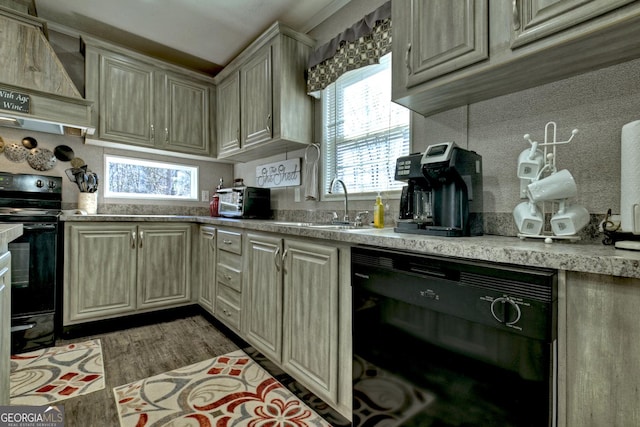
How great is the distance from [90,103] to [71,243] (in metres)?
1.18

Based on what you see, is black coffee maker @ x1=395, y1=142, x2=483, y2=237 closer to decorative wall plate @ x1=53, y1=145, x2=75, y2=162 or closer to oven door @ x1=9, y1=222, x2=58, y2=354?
oven door @ x1=9, y1=222, x2=58, y2=354

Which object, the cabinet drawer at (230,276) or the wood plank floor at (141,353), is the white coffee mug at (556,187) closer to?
the cabinet drawer at (230,276)

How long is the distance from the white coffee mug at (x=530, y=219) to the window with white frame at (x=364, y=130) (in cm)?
83

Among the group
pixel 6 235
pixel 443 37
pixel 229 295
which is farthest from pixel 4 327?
pixel 443 37

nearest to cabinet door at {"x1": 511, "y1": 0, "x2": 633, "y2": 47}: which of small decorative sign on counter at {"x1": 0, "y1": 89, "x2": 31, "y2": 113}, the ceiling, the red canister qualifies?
the ceiling

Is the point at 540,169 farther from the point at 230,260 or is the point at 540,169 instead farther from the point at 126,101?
the point at 126,101

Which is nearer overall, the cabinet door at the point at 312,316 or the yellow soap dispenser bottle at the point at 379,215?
the cabinet door at the point at 312,316

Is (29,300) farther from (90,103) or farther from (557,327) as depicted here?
(557,327)

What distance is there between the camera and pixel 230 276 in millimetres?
2330

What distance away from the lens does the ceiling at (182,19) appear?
7.98 feet

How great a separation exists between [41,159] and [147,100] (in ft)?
3.40

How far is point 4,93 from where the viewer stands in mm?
2236

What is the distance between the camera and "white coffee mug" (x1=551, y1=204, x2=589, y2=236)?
41.3 inches

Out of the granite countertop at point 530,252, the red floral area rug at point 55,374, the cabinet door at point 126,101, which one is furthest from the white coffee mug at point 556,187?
the cabinet door at point 126,101
